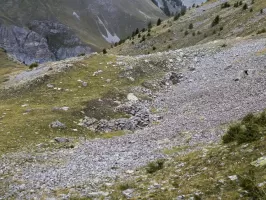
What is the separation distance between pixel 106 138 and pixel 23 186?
855 centimetres

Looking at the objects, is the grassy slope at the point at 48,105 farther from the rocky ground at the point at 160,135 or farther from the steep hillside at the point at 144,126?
the rocky ground at the point at 160,135

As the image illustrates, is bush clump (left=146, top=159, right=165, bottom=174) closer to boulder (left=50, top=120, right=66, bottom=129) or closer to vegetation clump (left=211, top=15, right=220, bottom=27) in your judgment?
boulder (left=50, top=120, right=66, bottom=129)

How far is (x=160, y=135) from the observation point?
2183 cm

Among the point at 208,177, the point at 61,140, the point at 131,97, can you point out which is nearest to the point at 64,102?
the point at 131,97

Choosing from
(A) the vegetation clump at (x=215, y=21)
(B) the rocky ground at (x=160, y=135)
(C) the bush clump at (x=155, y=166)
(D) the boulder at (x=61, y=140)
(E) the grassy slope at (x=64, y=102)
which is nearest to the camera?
(C) the bush clump at (x=155, y=166)

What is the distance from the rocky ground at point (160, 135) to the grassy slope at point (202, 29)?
532 inches

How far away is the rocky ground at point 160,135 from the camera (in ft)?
53.2

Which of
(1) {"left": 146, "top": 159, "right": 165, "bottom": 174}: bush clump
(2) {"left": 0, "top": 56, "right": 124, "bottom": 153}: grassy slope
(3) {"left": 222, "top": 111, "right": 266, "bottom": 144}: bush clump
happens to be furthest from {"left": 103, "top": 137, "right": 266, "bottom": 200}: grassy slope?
(2) {"left": 0, "top": 56, "right": 124, "bottom": 153}: grassy slope

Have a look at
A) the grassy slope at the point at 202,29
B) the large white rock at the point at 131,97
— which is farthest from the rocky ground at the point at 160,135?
the grassy slope at the point at 202,29

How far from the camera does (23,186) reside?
633 inches

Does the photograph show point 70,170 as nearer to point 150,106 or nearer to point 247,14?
point 150,106

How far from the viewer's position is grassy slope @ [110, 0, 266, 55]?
4969 cm

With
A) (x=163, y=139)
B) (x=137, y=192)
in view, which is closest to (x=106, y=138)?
(x=163, y=139)

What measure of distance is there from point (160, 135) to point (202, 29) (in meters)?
40.1
